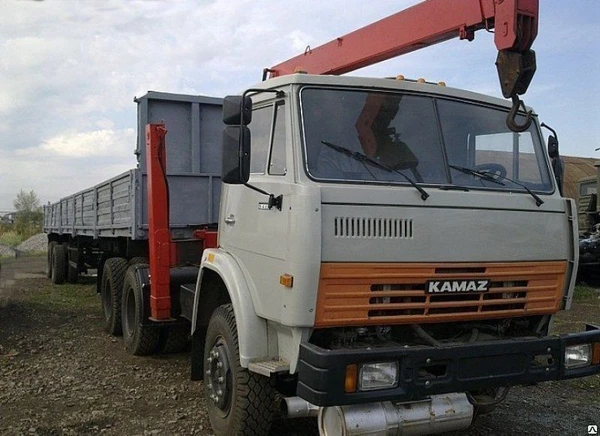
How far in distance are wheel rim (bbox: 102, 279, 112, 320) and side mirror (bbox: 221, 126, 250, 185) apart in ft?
14.4

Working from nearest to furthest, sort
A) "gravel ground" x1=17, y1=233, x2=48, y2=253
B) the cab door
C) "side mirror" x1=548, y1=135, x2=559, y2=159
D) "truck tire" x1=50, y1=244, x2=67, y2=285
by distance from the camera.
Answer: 1. the cab door
2. "side mirror" x1=548, y1=135, x2=559, y2=159
3. "truck tire" x1=50, y1=244, x2=67, y2=285
4. "gravel ground" x1=17, y1=233, x2=48, y2=253

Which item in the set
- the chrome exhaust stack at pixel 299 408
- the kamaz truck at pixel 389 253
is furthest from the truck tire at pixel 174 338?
the chrome exhaust stack at pixel 299 408

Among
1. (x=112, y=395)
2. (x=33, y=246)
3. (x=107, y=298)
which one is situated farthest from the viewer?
(x=33, y=246)

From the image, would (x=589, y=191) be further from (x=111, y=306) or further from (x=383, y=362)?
(x=383, y=362)

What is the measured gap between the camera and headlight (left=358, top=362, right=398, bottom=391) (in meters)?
3.18

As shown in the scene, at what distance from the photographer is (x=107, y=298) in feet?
24.8

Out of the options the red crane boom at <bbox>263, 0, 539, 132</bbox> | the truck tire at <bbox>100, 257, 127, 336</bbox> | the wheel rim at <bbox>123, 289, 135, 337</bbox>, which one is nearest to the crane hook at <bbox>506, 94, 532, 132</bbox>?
the red crane boom at <bbox>263, 0, 539, 132</bbox>

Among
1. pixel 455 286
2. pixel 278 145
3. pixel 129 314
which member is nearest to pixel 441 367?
pixel 455 286

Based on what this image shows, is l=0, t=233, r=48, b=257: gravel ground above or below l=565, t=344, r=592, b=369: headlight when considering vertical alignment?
below

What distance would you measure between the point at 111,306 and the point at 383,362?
194 inches

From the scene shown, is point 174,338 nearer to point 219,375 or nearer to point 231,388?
point 219,375

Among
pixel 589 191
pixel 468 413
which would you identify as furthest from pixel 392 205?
pixel 589 191

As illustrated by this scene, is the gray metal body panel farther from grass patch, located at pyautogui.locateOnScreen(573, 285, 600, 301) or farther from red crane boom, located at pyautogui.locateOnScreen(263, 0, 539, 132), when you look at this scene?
grass patch, located at pyautogui.locateOnScreen(573, 285, 600, 301)

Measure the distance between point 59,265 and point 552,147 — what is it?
11.1 metres
